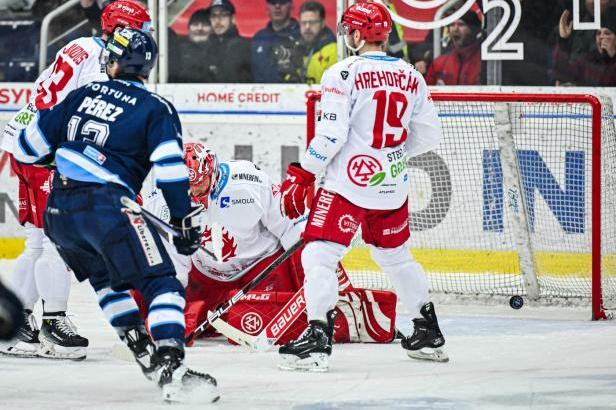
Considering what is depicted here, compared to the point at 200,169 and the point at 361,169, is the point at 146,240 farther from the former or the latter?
the point at 200,169

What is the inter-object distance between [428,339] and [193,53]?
351 centimetres

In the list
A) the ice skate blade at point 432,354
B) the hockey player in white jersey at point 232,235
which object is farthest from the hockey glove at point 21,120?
the ice skate blade at point 432,354

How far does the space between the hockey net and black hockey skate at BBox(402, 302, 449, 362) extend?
1.71m

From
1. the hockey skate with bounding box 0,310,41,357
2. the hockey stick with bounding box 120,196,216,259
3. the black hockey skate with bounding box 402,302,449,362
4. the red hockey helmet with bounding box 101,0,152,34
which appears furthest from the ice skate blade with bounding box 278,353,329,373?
the red hockey helmet with bounding box 101,0,152,34

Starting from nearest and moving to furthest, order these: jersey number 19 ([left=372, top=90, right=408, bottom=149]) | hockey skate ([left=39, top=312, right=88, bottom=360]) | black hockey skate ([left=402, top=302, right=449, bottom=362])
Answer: jersey number 19 ([left=372, top=90, right=408, bottom=149]) → black hockey skate ([left=402, top=302, right=449, bottom=362]) → hockey skate ([left=39, top=312, right=88, bottom=360])

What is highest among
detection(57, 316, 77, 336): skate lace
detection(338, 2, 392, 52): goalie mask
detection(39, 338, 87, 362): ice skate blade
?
detection(338, 2, 392, 52): goalie mask

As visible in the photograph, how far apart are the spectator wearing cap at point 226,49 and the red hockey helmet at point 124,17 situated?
245cm

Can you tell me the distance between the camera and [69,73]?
559cm

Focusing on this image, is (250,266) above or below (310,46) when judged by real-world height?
below

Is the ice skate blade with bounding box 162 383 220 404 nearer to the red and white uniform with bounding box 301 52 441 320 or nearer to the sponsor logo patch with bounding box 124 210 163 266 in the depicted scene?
the sponsor logo patch with bounding box 124 210 163 266

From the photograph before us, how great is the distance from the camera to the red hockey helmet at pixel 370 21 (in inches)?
206

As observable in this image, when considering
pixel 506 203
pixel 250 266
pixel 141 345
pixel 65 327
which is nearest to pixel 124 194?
A: pixel 141 345

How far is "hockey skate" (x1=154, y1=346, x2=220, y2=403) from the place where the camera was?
4367 millimetres

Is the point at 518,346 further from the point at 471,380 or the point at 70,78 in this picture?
the point at 70,78
